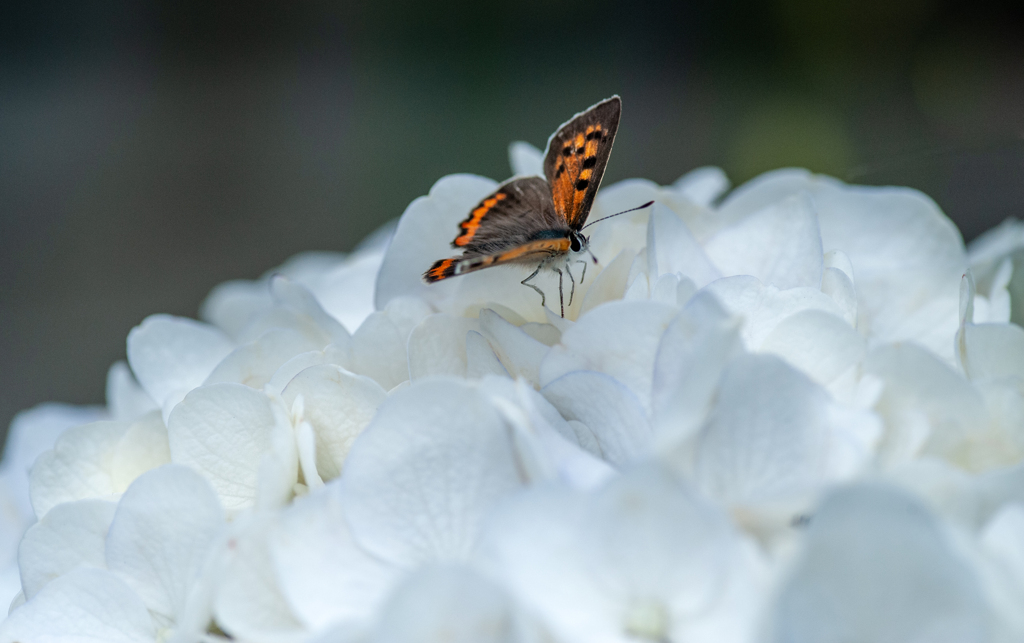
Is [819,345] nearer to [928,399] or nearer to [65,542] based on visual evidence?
[928,399]

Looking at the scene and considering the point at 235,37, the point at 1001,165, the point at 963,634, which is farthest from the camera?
the point at 235,37

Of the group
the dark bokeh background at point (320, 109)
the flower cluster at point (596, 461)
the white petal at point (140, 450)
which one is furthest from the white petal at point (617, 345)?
the dark bokeh background at point (320, 109)

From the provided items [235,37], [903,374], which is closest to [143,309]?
[235,37]

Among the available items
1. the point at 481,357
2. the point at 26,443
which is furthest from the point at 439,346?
the point at 26,443

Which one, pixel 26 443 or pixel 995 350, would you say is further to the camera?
pixel 26 443

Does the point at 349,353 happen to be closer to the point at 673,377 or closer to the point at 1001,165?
the point at 673,377

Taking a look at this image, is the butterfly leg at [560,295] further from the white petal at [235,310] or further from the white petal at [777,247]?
the white petal at [235,310]
